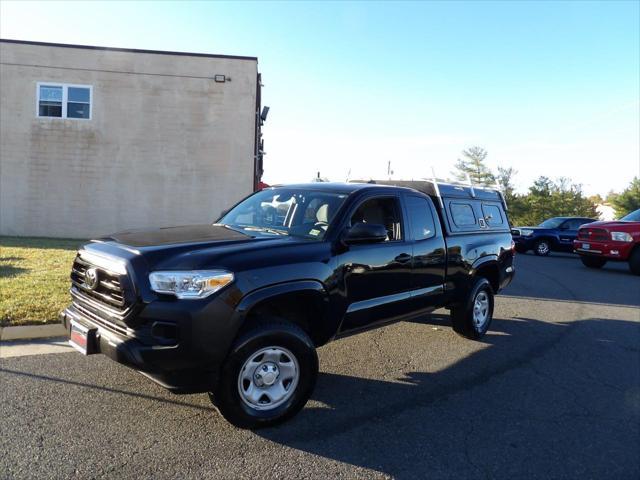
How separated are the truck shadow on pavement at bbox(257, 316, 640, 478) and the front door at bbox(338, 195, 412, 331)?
2.22ft

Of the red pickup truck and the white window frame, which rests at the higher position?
the white window frame

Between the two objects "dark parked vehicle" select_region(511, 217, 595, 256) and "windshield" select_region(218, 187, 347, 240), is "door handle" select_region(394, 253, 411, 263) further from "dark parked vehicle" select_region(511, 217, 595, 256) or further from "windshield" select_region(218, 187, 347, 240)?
"dark parked vehicle" select_region(511, 217, 595, 256)

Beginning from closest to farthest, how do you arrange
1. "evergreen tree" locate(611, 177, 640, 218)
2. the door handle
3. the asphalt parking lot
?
the asphalt parking lot
the door handle
"evergreen tree" locate(611, 177, 640, 218)

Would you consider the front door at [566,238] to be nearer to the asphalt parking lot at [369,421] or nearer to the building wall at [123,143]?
the building wall at [123,143]

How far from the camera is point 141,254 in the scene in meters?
3.23

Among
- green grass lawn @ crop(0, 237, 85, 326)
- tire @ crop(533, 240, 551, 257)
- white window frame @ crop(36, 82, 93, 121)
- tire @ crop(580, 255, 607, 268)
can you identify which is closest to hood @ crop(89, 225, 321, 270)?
green grass lawn @ crop(0, 237, 85, 326)

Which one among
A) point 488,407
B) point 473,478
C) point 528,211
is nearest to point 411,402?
point 488,407

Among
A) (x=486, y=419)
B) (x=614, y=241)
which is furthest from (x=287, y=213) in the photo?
(x=614, y=241)

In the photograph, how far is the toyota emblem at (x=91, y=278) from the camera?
350 cm

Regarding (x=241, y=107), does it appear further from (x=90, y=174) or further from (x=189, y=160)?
(x=90, y=174)

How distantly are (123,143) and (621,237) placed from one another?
16480 millimetres

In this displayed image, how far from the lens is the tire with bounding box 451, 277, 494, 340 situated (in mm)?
5812

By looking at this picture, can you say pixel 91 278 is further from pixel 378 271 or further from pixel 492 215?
pixel 492 215

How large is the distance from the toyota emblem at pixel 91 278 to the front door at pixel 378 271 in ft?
6.26
